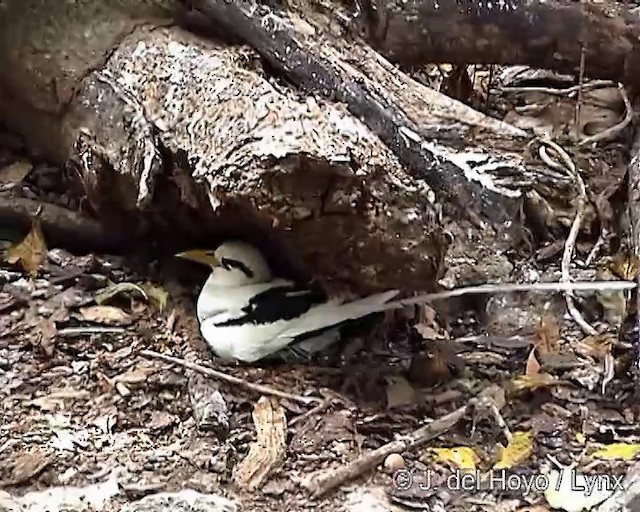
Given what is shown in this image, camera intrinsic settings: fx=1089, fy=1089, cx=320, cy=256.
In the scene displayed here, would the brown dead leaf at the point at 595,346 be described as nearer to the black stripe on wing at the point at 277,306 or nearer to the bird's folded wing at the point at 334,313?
the bird's folded wing at the point at 334,313

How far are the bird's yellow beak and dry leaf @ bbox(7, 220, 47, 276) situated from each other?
0.40 m

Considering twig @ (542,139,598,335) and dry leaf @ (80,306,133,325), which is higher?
twig @ (542,139,598,335)

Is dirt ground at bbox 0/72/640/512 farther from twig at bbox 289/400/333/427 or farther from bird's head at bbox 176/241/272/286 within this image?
bird's head at bbox 176/241/272/286

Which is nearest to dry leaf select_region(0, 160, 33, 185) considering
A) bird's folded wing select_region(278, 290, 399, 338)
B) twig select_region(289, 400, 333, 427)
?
bird's folded wing select_region(278, 290, 399, 338)

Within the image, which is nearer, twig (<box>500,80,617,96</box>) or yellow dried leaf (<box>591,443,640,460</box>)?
yellow dried leaf (<box>591,443,640,460</box>)

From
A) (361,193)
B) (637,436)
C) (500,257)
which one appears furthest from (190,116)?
(637,436)

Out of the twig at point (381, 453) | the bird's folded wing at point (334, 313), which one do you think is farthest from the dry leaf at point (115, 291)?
the twig at point (381, 453)

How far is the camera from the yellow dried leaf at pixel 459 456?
1.88 metres

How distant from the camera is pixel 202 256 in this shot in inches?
90.5

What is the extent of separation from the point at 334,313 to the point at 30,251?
2.73 feet

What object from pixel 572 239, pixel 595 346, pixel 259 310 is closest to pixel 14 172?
pixel 259 310

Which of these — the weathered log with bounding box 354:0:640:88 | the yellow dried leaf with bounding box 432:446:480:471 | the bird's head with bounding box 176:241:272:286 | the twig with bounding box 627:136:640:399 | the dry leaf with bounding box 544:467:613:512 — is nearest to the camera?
the dry leaf with bounding box 544:467:613:512

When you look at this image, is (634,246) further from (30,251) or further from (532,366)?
(30,251)

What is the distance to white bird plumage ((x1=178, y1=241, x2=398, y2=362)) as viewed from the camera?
6.98 feet
